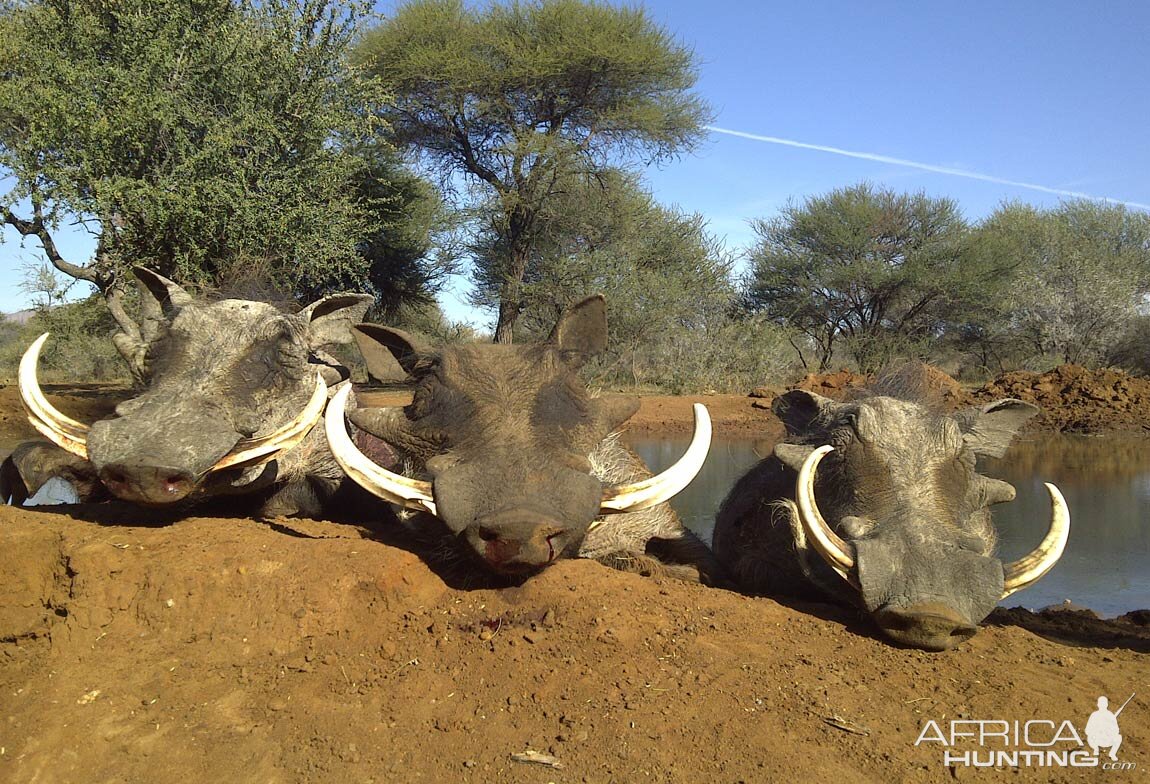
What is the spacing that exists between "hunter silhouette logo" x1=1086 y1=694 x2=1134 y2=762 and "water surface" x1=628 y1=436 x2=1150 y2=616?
1888 mm

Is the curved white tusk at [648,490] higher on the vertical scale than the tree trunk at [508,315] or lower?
higher

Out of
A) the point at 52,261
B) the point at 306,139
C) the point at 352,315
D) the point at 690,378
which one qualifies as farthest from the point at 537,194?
the point at 352,315

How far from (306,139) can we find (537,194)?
30.4ft

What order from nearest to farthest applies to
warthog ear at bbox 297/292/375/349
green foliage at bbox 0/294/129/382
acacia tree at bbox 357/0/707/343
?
warthog ear at bbox 297/292/375/349 < green foliage at bbox 0/294/129/382 < acacia tree at bbox 357/0/707/343

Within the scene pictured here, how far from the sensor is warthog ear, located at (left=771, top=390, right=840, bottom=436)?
445 centimetres

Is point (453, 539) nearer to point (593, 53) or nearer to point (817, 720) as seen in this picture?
point (817, 720)

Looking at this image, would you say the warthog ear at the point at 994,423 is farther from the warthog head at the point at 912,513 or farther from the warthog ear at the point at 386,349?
the warthog ear at the point at 386,349

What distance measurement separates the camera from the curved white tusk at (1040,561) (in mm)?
3043

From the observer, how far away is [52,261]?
12258 mm

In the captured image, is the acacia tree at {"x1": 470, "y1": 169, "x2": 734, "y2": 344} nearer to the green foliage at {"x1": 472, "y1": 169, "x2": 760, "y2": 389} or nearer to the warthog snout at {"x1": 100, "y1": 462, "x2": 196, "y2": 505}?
the green foliage at {"x1": 472, "y1": 169, "x2": 760, "y2": 389}

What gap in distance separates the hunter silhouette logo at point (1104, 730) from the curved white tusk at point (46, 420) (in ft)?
11.1

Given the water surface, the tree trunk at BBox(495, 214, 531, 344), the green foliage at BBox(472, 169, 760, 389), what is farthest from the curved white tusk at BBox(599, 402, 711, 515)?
the tree trunk at BBox(495, 214, 531, 344)

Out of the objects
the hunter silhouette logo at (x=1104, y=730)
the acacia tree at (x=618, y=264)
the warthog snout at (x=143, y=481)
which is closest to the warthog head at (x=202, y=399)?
the warthog snout at (x=143, y=481)

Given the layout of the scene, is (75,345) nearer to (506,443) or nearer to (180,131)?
(180,131)
